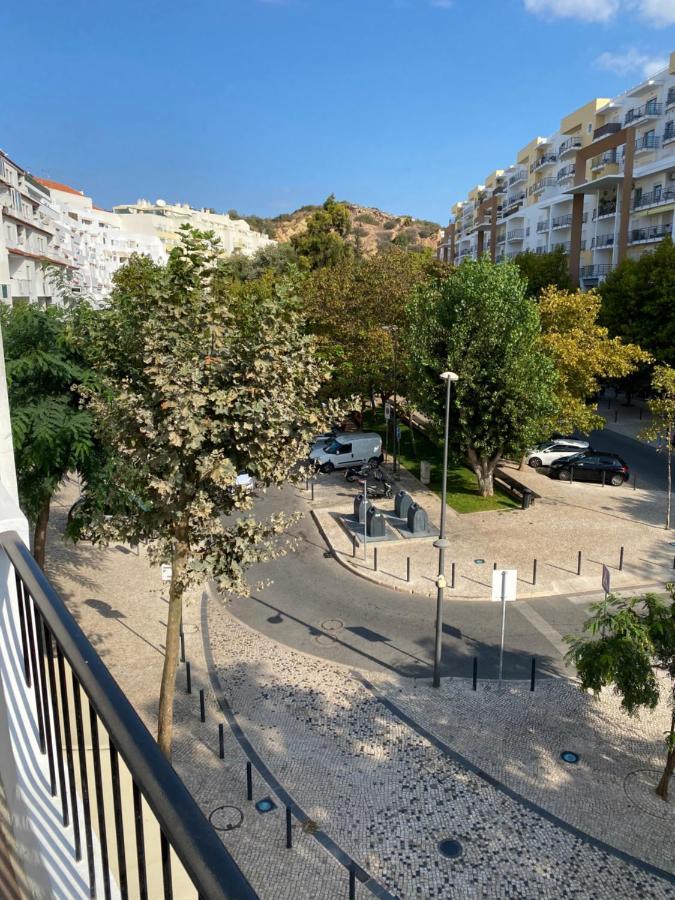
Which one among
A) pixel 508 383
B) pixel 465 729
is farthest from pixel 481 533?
pixel 465 729

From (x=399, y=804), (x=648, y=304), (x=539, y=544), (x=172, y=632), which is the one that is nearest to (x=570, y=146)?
(x=648, y=304)

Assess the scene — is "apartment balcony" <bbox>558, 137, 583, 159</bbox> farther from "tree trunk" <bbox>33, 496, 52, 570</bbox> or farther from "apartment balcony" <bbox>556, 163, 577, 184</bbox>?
"tree trunk" <bbox>33, 496, 52, 570</bbox>

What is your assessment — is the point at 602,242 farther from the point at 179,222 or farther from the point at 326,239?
the point at 179,222

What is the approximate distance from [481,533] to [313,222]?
180 feet

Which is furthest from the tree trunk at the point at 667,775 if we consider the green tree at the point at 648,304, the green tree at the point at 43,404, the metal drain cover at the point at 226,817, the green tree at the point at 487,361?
the green tree at the point at 648,304

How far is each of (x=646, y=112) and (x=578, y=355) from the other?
3421 centimetres

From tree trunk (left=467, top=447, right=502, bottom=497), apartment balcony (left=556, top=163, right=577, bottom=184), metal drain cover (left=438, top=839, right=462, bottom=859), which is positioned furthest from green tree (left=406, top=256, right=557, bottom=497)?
apartment balcony (left=556, top=163, right=577, bottom=184)

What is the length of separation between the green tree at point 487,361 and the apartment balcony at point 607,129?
1469 inches

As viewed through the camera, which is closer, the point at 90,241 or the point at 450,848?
the point at 450,848

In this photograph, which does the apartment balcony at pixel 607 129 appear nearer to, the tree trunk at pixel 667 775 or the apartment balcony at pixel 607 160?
the apartment balcony at pixel 607 160

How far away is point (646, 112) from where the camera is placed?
47844mm

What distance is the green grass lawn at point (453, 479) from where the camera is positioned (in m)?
23.7

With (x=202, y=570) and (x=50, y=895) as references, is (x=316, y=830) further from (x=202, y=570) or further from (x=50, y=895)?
(x=50, y=895)

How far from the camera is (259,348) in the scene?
9.12 m
